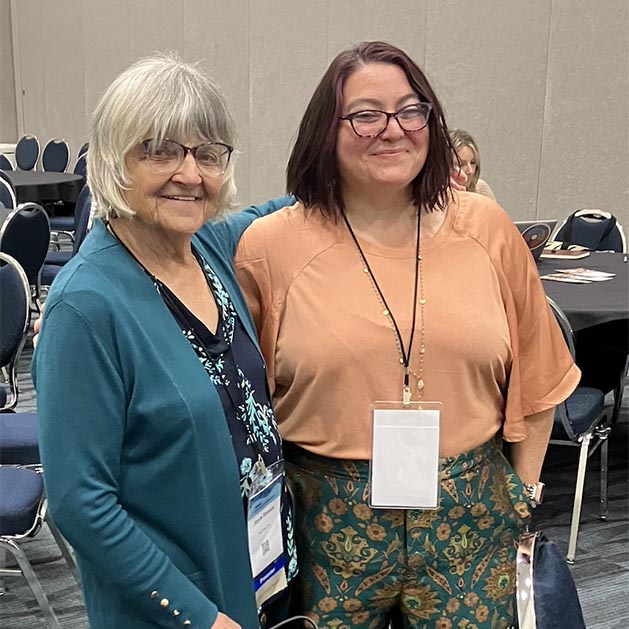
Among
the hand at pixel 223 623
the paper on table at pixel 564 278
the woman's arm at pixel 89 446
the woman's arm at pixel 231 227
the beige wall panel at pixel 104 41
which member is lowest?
the paper on table at pixel 564 278

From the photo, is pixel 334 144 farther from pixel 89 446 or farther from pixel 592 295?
pixel 592 295


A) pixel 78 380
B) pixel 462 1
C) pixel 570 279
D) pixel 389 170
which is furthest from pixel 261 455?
pixel 462 1

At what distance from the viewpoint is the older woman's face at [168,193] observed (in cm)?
110

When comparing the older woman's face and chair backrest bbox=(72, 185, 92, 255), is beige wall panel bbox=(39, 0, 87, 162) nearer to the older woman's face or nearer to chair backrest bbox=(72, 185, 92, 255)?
chair backrest bbox=(72, 185, 92, 255)

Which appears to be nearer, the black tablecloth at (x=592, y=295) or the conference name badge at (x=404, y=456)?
the conference name badge at (x=404, y=456)

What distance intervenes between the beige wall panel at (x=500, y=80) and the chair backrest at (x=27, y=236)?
300cm

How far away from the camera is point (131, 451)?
1.07 meters

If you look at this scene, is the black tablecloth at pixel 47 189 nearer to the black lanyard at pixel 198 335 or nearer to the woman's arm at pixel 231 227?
the woman's arm at pixel 231 227

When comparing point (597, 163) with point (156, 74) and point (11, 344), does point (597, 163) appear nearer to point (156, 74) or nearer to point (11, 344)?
point (11, 344)

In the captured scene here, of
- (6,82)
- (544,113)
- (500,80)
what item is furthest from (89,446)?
(6,82)

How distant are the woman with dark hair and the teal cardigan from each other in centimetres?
25

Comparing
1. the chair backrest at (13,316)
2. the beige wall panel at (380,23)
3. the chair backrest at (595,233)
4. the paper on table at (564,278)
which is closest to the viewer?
the chair backrest at (13,316)

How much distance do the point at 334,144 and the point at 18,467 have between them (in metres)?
1.48

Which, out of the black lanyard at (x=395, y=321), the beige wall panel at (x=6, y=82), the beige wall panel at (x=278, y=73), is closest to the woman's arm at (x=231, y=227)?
the black lanyard at (x=395, y=321)
